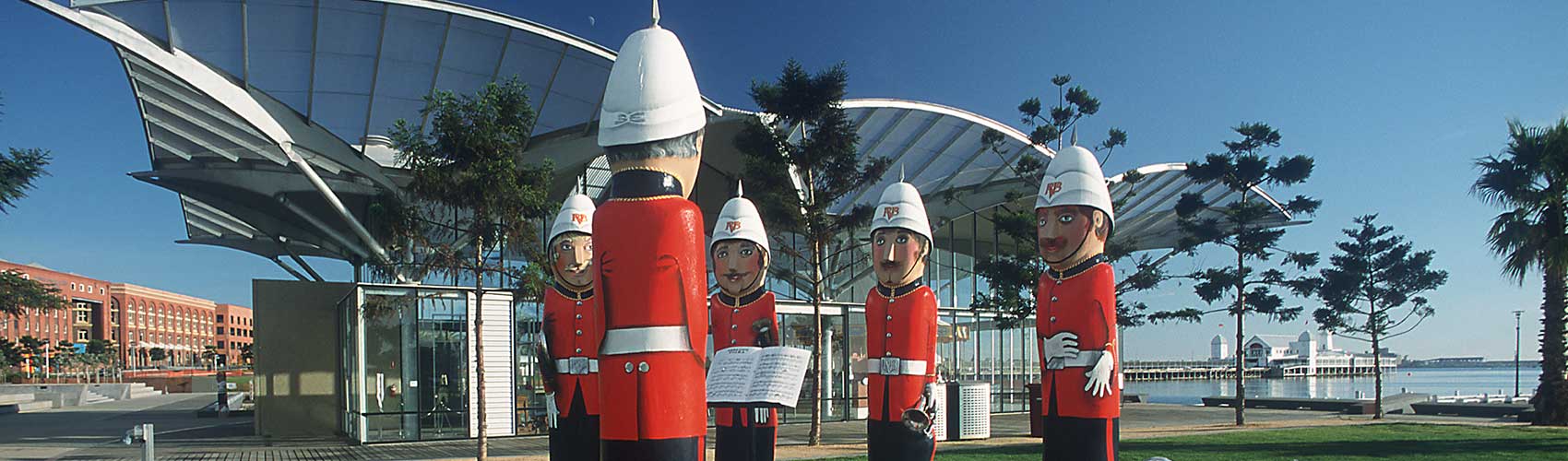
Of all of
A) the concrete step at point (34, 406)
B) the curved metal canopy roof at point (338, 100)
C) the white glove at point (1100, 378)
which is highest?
the curved metal canopy roof at point (338, 100)

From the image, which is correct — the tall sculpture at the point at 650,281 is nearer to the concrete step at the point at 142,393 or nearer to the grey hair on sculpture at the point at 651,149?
the grey hair on sculpture at the point at 651,149

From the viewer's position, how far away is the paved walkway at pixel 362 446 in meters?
19.4

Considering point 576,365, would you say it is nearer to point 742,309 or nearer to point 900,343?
point 742,309

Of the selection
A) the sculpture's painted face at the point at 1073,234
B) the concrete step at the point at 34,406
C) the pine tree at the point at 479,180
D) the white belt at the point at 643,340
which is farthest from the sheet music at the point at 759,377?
the concrete step at the point at 34,406

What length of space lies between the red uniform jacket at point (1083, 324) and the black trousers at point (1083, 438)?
0.05m

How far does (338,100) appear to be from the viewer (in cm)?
2469

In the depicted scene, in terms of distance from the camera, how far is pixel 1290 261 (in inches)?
1061

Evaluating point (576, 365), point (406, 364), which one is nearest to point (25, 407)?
point (406, 364)

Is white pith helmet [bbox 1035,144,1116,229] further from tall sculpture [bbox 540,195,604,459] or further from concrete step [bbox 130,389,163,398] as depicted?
concrete step [bbox 130,389,163,398]

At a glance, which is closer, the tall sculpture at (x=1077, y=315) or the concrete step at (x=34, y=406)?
the tall sculpture at (x=1077, y=315)

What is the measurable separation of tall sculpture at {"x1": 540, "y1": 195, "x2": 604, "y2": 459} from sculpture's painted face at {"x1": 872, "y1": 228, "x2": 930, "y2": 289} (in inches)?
121

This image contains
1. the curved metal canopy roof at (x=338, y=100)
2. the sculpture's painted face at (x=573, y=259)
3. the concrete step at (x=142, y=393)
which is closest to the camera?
the sculpture's painted face at (x=573, y=259)

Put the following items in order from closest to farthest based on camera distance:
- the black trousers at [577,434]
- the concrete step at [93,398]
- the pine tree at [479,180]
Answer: the black trousers at [577,434] < the pine tree at [479,180] < the concrete step at [93,398]

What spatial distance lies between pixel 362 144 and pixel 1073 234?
22229 millimetres
